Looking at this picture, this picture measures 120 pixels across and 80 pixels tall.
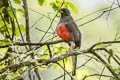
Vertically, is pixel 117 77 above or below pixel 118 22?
below

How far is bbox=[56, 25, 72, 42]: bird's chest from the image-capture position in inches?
82.9

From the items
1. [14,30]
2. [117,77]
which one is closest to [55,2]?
[14,30]

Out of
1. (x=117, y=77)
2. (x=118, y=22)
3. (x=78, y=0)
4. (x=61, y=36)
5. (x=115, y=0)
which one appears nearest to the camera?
(x=117, y=77)

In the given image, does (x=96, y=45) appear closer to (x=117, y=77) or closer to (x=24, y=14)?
(x=117, y=77)

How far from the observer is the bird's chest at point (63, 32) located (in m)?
2.10

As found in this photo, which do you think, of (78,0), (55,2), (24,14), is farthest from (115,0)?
(78,0)

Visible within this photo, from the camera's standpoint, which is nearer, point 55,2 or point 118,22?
point 118,22

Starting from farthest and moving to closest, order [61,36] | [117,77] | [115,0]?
[61,36]
[115,0]
[117,77]

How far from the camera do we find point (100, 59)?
4.13 ft

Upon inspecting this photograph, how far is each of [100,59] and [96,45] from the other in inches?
3.6

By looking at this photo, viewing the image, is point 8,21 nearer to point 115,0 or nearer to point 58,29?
point 58,29

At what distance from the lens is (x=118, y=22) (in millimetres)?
1239

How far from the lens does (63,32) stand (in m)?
2.17

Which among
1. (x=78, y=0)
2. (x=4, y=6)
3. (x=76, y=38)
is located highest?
(x=4, y=6)
